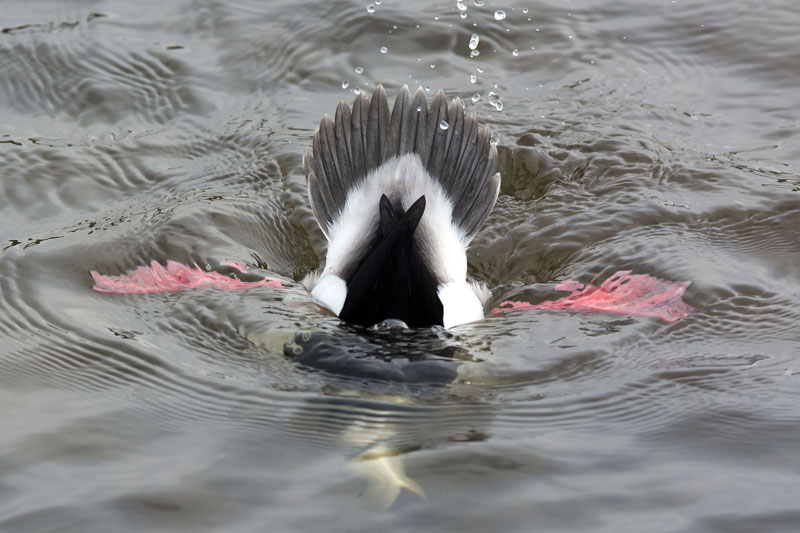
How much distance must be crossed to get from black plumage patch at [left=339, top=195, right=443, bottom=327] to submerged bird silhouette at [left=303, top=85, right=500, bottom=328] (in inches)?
5.4

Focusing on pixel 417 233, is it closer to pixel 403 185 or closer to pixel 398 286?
pixel 403 185

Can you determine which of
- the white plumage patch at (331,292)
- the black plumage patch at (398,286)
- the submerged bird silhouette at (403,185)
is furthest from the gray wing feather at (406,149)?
the black plumage patch at (398,286)

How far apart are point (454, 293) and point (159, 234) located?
170cm

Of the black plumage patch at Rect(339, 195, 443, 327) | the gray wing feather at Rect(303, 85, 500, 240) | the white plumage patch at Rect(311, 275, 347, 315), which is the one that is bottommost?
the white plumage patch at Rect(311, 275, 347, 315)

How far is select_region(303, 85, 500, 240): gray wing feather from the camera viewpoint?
4.83m

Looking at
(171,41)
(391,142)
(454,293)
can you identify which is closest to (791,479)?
(454,293)

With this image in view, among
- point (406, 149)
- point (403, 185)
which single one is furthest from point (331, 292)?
point (406, 149)

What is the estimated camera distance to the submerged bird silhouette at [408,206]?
471cm

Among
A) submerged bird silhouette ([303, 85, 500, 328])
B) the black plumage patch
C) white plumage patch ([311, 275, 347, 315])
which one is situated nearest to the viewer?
the black plumage patch

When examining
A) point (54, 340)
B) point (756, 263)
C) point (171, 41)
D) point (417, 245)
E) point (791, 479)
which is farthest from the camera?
point (171, 41)

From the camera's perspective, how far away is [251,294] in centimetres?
478

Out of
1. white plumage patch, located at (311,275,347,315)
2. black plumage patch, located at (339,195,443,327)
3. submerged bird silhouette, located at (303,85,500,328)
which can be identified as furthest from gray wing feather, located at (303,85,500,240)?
black plumage patch, located at (339,195,443,327)

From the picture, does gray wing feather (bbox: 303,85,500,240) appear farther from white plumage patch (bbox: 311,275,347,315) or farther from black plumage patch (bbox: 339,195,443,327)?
black plumage patch (bbox: 339,195,443,327)

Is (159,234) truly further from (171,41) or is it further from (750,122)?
(750,122)
